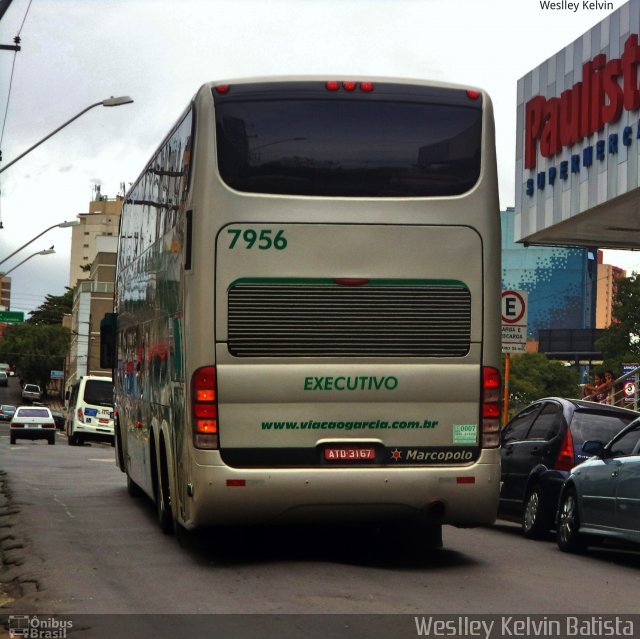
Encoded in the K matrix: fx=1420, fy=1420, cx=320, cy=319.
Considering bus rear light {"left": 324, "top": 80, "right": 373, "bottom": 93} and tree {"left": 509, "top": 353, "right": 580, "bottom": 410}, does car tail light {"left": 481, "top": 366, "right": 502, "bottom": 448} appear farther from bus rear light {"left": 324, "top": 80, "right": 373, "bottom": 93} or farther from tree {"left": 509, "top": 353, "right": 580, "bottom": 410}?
tree {"left": 509, "top": 353, "right": 580, "bottom": 410}

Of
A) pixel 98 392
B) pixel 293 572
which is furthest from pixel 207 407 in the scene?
pixel 98 392

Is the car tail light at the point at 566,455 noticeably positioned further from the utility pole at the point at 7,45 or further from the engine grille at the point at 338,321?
the utility pole at the point at 7,45

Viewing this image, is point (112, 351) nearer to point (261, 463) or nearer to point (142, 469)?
point (142, 469)

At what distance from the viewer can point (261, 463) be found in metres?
11.4

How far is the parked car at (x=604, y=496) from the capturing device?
1284 centimetres

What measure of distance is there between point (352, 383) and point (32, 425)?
4452cm

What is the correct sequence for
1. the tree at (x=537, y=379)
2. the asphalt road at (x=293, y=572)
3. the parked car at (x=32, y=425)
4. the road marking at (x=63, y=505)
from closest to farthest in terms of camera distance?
the asphalt road at (x=293, y=572) → the road marking at (x=63, y=505) → the parked car at (x=32, y=425) → the tree at (x=537, y=379)

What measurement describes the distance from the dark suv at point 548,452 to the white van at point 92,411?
3587cm

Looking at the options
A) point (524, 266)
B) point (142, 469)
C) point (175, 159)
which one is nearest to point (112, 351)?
point (142, 469)

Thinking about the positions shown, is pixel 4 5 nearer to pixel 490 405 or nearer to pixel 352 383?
pixel 352 383

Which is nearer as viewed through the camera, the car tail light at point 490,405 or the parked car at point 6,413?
the car tail light at point 490,405

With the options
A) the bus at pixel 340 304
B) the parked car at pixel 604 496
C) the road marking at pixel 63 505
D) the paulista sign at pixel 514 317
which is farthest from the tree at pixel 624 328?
the bus at pixel 340 304

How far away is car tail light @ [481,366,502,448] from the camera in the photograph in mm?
11766

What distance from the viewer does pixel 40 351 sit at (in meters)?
144
